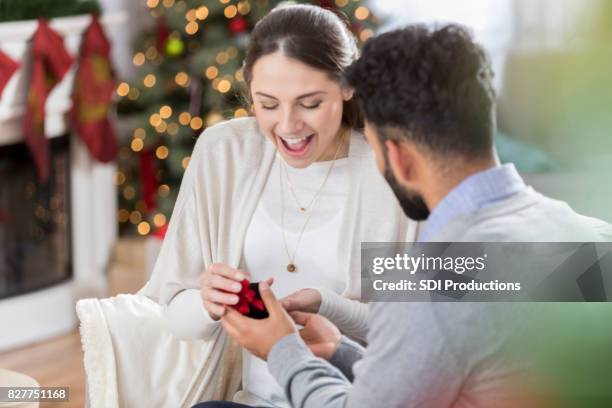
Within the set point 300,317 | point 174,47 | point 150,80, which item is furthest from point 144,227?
point 300,317

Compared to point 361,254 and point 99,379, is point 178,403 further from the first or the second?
point 361,254

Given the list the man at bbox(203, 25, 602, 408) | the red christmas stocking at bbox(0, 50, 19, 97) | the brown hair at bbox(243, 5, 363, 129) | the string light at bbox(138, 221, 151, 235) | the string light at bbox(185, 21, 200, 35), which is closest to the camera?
the man at bbox(203, 25, 602, 408)

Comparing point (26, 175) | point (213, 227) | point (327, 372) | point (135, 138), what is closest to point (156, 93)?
point (135, 138)

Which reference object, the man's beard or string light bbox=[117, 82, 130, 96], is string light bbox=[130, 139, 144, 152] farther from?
the man's beard

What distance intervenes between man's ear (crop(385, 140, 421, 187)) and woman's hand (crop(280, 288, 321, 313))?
0.29m

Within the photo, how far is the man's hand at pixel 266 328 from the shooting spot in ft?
3.84

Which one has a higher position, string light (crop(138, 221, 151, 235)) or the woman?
string light (crop(138, 221, 151, 235))

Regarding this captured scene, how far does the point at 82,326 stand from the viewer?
58.7 inches

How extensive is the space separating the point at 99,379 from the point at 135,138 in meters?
1.79

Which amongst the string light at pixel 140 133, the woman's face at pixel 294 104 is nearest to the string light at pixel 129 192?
the string light at pixel 140 133

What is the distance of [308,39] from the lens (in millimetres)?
1368

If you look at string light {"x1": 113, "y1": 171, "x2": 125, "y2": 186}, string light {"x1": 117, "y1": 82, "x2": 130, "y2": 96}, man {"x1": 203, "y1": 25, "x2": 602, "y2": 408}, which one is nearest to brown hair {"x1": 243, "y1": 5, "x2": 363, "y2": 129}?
man {"x1": 203, "y1": 25, "x2": 602, "y2": 408}

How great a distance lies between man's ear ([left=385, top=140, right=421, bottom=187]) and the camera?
42.6 inches

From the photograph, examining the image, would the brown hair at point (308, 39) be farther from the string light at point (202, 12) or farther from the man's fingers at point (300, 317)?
the string light at point (202, 12)
